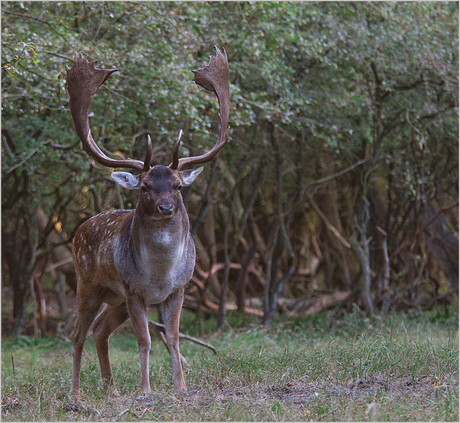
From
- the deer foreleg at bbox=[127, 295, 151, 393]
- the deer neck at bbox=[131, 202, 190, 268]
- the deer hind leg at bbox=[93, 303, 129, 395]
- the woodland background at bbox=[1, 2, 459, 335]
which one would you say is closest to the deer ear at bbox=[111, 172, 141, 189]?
the deer neck at bbox=[131, 202, 190, 268]

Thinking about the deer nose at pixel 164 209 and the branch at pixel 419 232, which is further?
the branch at pixel 419 232

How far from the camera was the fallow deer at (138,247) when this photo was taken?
475 cm

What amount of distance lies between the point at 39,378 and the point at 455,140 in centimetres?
704

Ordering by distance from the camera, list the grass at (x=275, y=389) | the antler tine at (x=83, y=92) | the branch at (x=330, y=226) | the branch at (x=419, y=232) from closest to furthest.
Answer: the grass at (x=275, y=389) → the antler tine at (x=83, y=92) → the branch at (x=419, y=232) → the branch at (x=330, y=226)

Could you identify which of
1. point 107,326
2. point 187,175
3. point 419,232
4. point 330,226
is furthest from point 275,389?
point 330,226

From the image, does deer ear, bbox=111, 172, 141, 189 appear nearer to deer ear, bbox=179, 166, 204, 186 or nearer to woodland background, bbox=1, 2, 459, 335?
deer ear, bbox=179, 166, 204, 186

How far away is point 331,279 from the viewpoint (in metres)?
13.5

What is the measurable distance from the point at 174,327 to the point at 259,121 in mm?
5045

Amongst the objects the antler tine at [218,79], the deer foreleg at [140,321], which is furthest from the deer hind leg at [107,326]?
the antler tine at [218,79]

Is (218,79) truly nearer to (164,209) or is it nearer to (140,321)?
(164,209)

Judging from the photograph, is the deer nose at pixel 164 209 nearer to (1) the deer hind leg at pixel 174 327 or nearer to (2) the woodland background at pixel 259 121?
(1) the deer hind leg at pixel 174 327

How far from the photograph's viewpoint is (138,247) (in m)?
4.91

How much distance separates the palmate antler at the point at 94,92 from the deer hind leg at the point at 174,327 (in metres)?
1.07

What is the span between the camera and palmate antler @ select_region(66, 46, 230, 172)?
16.7 ft
